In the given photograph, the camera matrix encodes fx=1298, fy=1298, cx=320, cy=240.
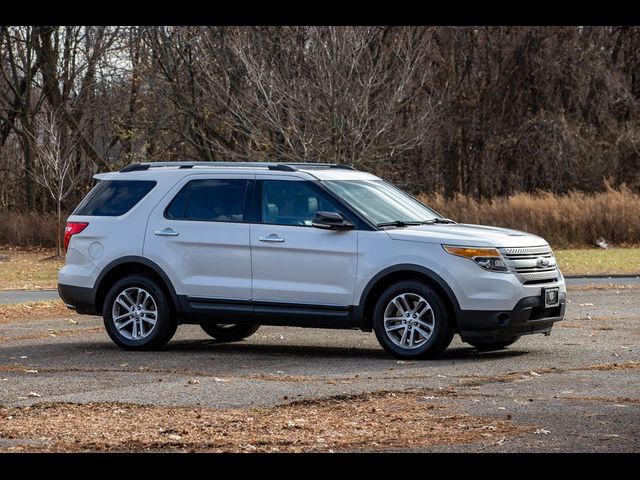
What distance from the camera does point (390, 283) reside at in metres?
12.5

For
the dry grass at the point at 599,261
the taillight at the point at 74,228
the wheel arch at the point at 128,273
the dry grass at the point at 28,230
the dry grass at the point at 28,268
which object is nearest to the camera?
the wheel arch at the point at 128,273

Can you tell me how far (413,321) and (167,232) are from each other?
9.14ft

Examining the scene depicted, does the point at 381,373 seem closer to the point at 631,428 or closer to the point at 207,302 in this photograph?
the point at 207,302

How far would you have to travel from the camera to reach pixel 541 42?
40.4 m

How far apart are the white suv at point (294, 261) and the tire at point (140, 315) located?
14 mm

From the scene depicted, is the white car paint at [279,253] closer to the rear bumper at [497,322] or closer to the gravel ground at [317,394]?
the rear bumper at [497,322]

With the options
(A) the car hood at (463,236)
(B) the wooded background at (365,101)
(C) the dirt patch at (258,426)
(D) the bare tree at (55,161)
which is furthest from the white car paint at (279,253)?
(D) the bare tree at (55,161)

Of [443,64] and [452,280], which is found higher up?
[443,64]

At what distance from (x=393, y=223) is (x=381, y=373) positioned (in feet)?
6.63

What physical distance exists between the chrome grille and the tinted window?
177cm

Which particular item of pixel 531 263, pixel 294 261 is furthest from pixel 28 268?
pixel 531 263

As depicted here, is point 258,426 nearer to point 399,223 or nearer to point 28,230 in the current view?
point 399,223

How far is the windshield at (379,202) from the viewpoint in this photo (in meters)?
12.8
